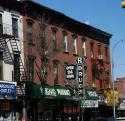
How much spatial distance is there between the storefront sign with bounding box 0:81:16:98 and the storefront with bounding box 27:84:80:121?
2288 mm

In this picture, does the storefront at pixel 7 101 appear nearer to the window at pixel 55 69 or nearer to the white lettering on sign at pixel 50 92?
the white lettering on sign at pixel 50 92

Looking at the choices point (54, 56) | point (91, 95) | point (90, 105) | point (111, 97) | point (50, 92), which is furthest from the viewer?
point (111, 97)

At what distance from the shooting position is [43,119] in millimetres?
43344

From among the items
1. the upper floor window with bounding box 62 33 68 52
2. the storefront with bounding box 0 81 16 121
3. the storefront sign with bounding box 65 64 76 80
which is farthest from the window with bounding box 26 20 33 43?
the upper floor window with bounding box 62 33 68 52

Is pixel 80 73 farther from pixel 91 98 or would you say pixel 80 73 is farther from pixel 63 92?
pixel 91 98

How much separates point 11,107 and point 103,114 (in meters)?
20.0

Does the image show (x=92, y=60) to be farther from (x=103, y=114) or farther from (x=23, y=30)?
(x=23, y=30)

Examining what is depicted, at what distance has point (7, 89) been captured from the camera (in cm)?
3681

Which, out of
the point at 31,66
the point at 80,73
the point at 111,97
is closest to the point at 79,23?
the point at 80,73

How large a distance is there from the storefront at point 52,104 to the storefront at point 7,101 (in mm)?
1861

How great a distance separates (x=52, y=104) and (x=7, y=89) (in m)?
8.83

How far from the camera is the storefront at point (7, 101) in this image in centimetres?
3650

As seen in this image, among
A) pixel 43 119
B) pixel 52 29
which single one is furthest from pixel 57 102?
Answer: pixel 52 29

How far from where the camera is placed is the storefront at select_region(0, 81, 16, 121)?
36500 mm
